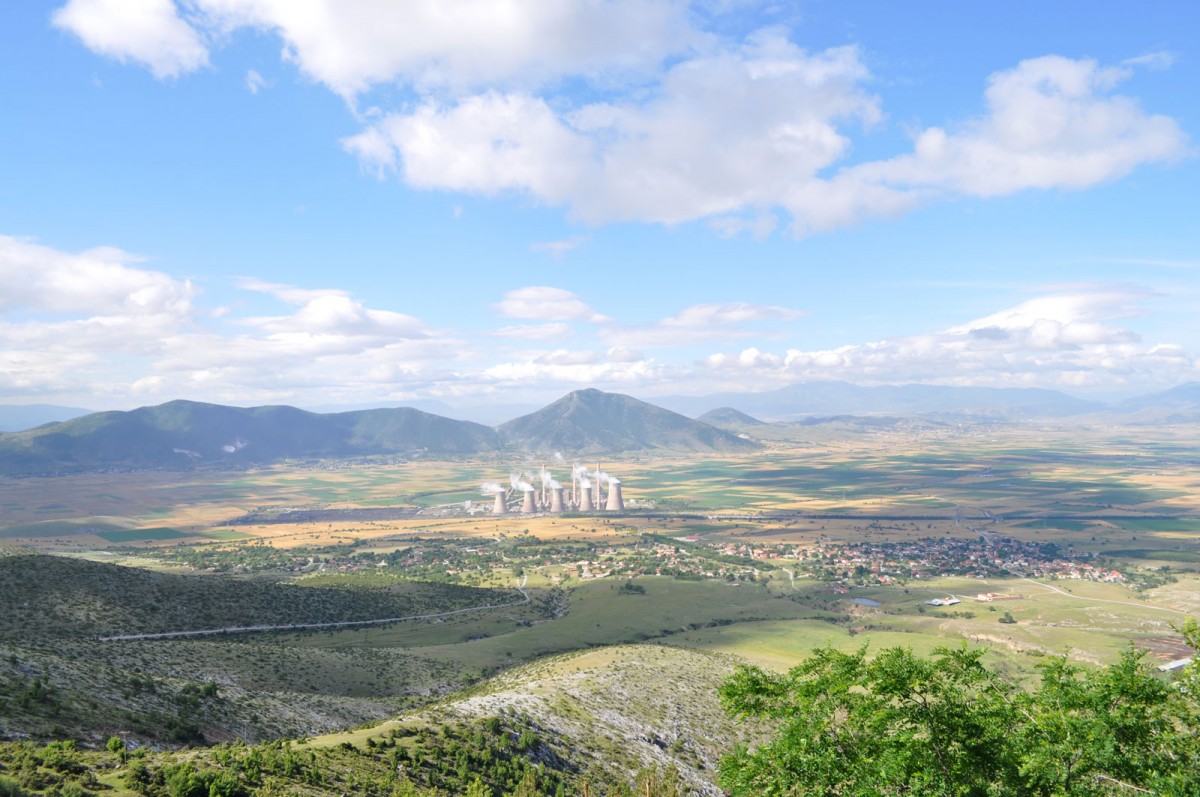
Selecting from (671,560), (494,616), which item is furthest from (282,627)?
(671,560)

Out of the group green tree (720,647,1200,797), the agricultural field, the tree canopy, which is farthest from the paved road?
the tree canopy

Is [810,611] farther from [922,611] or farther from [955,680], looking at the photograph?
[955,680]

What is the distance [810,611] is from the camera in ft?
383

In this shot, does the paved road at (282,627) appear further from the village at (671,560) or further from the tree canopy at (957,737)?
the tree canopy at (957,737)

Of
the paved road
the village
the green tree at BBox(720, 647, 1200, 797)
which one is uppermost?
the green tree at BBox(720, 647, 1200, 797)

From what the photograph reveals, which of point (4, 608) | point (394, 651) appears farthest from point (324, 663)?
point (4, 608)

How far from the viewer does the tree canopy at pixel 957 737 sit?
20.7 metres

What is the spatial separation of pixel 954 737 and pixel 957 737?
9 centimetres

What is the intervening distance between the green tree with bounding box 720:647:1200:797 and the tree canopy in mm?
38

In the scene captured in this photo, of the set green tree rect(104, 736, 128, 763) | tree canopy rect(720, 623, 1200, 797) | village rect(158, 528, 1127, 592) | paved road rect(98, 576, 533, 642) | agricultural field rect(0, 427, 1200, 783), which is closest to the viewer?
tree canopy rect(720, 623, 1200, 797)

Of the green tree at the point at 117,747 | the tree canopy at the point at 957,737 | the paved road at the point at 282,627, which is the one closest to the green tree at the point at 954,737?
the tree canopy at the point at 957,737

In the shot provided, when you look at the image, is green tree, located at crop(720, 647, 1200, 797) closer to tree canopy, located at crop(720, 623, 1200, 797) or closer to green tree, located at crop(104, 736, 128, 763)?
tree canopy, located at crop(720, 623, 1200, 797)

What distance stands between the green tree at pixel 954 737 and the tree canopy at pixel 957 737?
4 centimetres

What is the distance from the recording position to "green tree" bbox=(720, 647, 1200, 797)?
2069 centimetres
